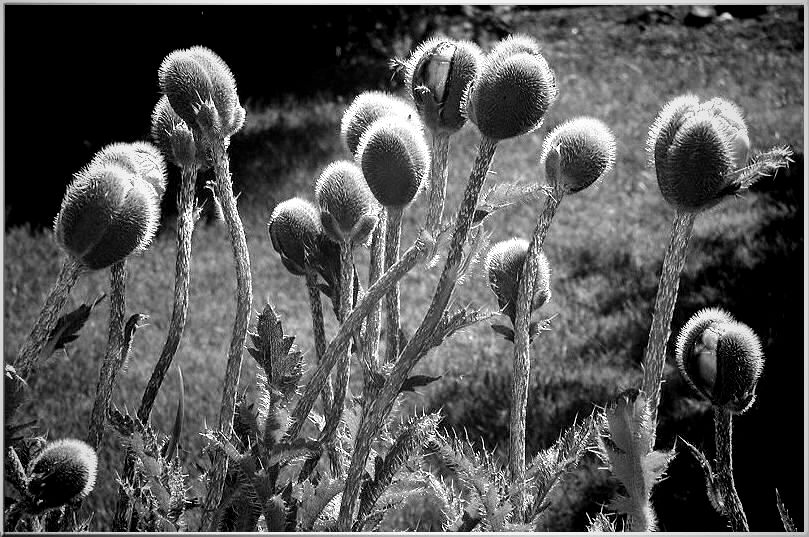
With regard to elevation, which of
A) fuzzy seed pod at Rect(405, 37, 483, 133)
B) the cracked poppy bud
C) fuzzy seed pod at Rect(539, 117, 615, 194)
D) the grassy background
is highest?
fuzzy seed pod at Rect(405, 37, 483, 133)

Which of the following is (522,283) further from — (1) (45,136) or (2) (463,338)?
(1) (45,136)

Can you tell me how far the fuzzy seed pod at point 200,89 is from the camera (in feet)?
2.48

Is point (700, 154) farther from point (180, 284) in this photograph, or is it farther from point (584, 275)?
point (584, 275)

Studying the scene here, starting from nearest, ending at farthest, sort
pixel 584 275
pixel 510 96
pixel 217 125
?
pixel 510 96 → pixel 217 125 → pixel 584 275

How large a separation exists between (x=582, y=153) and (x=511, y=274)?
0.15 metres

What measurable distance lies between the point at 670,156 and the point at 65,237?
48 centimetres

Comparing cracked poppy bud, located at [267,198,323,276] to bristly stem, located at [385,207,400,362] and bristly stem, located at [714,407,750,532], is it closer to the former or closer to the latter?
bristly stem, located at [385,207,400,362]

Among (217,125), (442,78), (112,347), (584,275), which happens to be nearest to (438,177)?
(442,78)

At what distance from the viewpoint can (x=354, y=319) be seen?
0.71m

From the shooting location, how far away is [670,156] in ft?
2.36

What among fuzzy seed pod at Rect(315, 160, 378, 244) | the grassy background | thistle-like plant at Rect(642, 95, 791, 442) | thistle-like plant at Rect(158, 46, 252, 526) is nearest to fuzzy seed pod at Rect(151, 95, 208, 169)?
thistle-like plant at Rect(158, 46, 252, 526)

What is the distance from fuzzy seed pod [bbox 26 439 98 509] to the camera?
0.72 metres

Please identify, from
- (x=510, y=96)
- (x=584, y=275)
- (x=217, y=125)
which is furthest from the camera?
(x=584, y=275)

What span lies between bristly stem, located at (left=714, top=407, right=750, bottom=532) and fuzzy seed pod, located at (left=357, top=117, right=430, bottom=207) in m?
0.33
